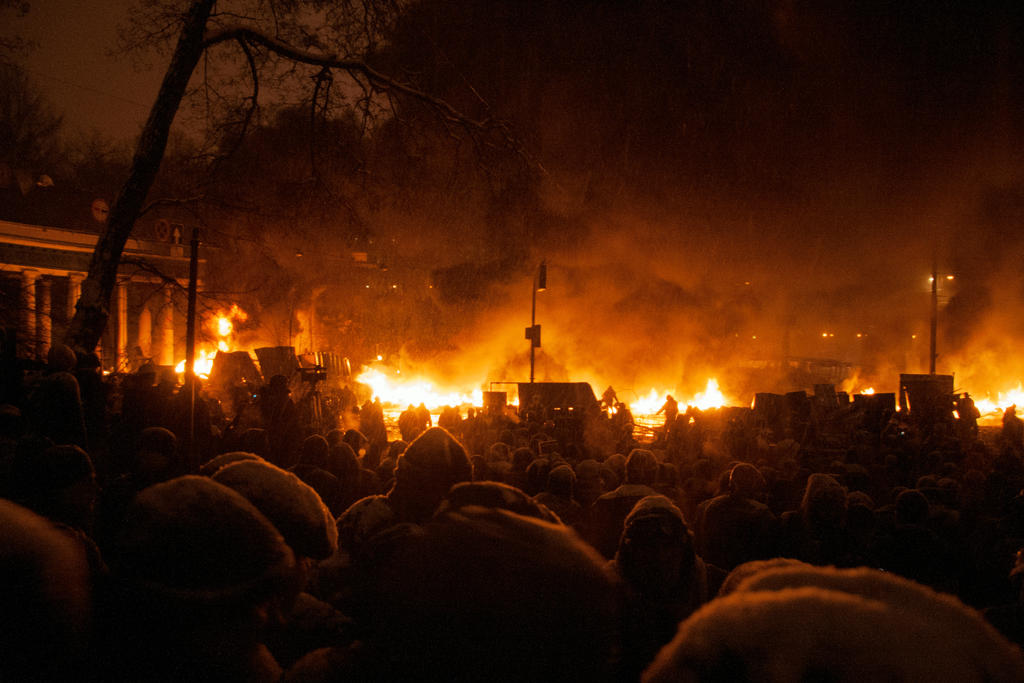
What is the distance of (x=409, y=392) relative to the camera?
2817 centimetres

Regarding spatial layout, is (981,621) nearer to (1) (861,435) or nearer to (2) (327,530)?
(2) (327,530)

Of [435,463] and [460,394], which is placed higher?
[435,463]

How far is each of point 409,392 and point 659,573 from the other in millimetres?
26608

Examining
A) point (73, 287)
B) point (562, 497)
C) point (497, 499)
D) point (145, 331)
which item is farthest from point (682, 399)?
point (145, 331)

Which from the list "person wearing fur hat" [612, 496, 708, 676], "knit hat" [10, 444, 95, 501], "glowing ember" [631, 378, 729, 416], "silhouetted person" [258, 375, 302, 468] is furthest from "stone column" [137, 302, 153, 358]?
"person wearing fur hat" [612, 496, 708, 676]

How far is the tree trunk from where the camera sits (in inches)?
248

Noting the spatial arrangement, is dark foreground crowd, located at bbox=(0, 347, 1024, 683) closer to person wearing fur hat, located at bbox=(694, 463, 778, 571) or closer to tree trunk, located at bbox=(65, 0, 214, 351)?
person wearing fur hat, located at bbox=(694, 463, 778, 571)

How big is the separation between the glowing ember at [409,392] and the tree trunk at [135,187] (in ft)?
55.2

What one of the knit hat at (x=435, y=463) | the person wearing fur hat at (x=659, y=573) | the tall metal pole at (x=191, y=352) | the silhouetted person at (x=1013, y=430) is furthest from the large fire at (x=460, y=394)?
the person wearing fur hat at (x=659, y=573)

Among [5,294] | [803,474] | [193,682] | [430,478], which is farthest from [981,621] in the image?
[5,294]

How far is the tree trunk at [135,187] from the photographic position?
6297mm

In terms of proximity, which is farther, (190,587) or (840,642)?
(190,587)

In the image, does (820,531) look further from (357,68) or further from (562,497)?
(357,68)

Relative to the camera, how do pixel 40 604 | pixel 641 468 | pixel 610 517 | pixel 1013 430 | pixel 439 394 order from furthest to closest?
pixel 439 394 < pixel 1013 430 < pixel 641 468 < pixel 610 517 < pixel 40 604
